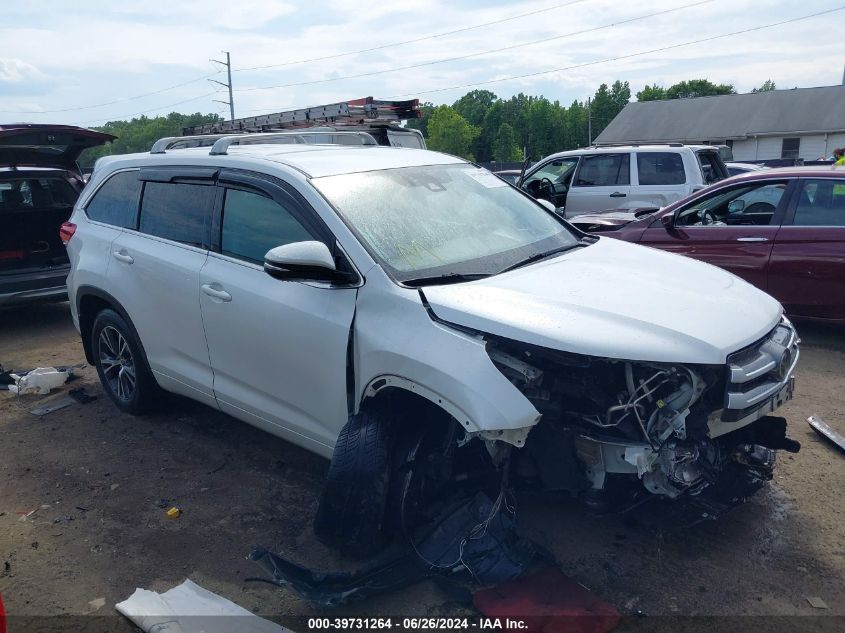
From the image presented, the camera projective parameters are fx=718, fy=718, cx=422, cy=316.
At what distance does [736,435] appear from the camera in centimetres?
357

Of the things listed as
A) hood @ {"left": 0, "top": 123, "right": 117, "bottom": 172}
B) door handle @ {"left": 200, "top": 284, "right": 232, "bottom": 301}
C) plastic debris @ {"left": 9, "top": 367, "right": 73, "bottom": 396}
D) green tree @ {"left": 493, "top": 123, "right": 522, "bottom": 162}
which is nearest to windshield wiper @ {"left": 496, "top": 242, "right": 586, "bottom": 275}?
door handle @ {"left": 200, "top": 284, "right": 232, "bottom": 301}

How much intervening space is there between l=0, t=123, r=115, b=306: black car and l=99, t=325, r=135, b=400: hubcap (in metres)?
3.05

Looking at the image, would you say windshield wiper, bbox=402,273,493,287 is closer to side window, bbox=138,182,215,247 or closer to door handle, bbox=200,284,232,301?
door handle, bbox=200,284,232,301

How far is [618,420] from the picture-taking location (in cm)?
304

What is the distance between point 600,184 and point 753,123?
42.0 m

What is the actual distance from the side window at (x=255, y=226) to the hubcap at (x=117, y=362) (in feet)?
4.85

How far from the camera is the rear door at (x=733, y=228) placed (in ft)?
21.6

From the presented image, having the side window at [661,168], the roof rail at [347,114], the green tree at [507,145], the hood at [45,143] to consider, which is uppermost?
the roof rail at [347,114]

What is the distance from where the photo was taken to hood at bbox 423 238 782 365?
2.90 m

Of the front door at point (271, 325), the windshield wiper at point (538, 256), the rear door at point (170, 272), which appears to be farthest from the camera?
the rear door at point (170, 272)

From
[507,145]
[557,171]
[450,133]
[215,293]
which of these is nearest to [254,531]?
[215,293]

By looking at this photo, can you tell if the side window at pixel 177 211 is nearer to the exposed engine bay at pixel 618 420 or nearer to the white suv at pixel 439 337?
the white suv at pixel 439 337

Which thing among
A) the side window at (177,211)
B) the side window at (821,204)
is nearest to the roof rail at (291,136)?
the side window at (177,211)

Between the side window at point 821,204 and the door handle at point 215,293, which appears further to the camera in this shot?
the side window at point 821,204
